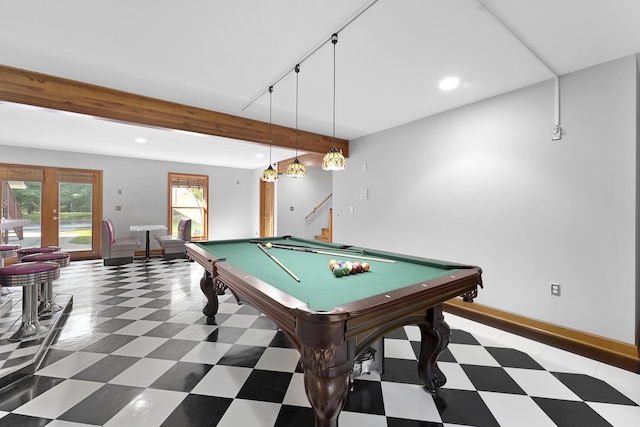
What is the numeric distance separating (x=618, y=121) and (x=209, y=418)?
3.71 m

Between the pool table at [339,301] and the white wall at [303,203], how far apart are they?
4.94 meters

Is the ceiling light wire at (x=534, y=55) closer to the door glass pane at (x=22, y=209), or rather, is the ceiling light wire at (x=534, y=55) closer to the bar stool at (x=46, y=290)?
the bar stool at (x=46, y=290)

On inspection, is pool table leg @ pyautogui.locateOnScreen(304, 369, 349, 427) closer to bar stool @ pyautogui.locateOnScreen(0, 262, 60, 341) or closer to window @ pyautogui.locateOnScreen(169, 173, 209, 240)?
bar stool @ pyautogui.locateOnScreen(0, 262, 60, 341)

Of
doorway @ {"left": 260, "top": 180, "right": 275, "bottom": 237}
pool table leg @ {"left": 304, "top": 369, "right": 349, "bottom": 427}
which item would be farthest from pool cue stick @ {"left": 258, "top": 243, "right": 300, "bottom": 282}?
doorway @ {"left": 260, "top": 180, "right": 275, "bottom": 237}

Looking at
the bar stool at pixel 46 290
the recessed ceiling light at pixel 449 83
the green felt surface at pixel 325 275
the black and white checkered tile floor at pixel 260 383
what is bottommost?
the black and white checkered tile floor at pixel 260 383

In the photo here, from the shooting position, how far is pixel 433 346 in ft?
5.97

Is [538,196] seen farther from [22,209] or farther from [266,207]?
[22,209]

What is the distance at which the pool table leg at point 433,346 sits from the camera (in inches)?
70.7

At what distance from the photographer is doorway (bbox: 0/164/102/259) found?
18.7 ft

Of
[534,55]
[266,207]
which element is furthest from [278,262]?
[266,207]

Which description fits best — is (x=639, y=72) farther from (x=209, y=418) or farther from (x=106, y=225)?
(x=106, y=225)

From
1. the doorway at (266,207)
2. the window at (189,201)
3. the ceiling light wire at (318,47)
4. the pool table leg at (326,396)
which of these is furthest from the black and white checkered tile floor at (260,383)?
the doorway at (266,207)

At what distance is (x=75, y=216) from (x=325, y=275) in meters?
7.21

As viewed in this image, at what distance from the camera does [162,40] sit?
2.06m
